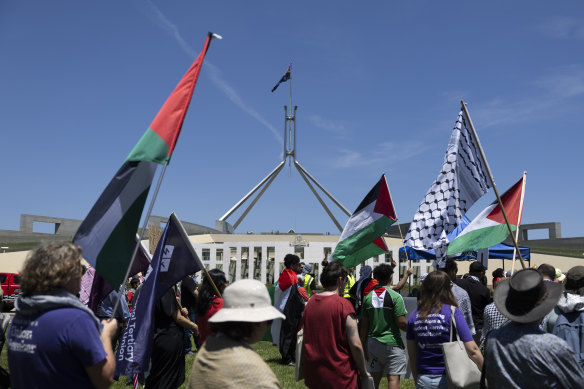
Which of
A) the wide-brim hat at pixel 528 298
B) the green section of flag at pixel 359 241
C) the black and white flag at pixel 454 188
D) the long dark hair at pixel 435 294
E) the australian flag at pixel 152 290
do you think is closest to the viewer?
the wide-brim hat at pixel 528 298

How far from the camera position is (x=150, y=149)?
419 cm

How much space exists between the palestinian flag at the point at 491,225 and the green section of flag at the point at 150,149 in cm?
428

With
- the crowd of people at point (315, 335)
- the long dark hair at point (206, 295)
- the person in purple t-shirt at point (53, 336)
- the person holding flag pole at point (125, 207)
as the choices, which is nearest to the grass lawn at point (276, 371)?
the long dark hair at point (206, 295)

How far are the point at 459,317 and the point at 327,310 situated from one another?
1.11m

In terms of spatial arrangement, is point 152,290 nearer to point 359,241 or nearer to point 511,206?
point 359,241

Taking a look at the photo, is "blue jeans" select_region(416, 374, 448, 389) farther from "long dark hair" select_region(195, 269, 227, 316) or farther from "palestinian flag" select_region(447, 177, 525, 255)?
"palestinian flag" select_region(447, 177, 525, 255)

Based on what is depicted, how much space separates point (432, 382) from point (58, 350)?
290 centimetres

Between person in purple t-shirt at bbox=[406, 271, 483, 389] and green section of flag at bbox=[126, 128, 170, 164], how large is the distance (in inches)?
91.8

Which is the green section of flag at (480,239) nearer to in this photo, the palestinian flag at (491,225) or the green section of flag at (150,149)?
the palestinian flag at (491,225)

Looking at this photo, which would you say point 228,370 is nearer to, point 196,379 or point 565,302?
point 196,379

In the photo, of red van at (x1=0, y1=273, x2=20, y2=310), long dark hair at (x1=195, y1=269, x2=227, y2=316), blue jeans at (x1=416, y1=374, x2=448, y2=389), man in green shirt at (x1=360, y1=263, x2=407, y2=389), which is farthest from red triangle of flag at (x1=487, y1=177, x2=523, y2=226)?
Answer: red van at (x1=0, y1=273, x2=20, y2=310)

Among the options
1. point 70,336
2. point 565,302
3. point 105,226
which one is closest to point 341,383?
point 565,302

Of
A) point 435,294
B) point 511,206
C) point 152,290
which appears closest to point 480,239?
point 511,206

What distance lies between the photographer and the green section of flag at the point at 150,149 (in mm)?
4129
